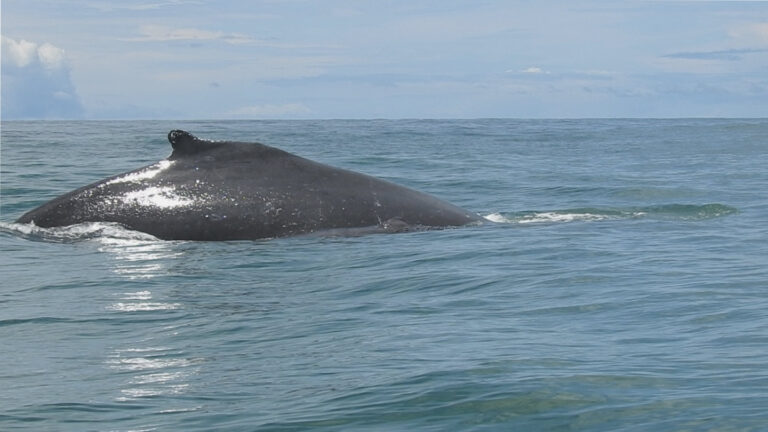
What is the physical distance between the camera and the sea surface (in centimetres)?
589

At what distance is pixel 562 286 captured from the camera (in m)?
9.80

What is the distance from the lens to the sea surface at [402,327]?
19.3ft

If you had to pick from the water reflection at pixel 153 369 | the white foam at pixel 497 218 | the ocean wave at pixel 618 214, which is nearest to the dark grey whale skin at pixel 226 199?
the white foam at pixel 497 218

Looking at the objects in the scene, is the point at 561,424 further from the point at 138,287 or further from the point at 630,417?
the point at 138,287

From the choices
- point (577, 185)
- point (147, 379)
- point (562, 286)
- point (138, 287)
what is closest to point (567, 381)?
point (147, 379)

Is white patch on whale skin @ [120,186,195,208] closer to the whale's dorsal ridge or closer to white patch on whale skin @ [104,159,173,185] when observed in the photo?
white patch on whale skin @ [104,159,173,185]

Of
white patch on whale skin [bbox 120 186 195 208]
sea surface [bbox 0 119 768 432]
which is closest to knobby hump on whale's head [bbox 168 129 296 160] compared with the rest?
white patch on whale skin [bbox 120 186 195 208]

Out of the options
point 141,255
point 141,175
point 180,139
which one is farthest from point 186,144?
point 141,255

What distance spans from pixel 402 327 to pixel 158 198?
509 cm

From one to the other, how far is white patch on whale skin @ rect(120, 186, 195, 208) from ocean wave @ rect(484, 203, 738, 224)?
4.65 meters

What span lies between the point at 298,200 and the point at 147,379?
238 inches

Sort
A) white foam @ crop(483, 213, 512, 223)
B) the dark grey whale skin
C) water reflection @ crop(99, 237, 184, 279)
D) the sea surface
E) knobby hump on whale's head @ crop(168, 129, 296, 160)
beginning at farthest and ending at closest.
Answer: white foam @ crop(483, 213, 512, 223) → knobby hump on whale's head @ crop(168, 129, 296, 160) → the dark grey whale skin → water reflection @ crop(99, 237, 184, 279) → the sea surface

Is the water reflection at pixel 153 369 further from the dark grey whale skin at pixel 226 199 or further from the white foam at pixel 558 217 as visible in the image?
the white foam at pixel 558 217

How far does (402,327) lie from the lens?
26.7 feet
